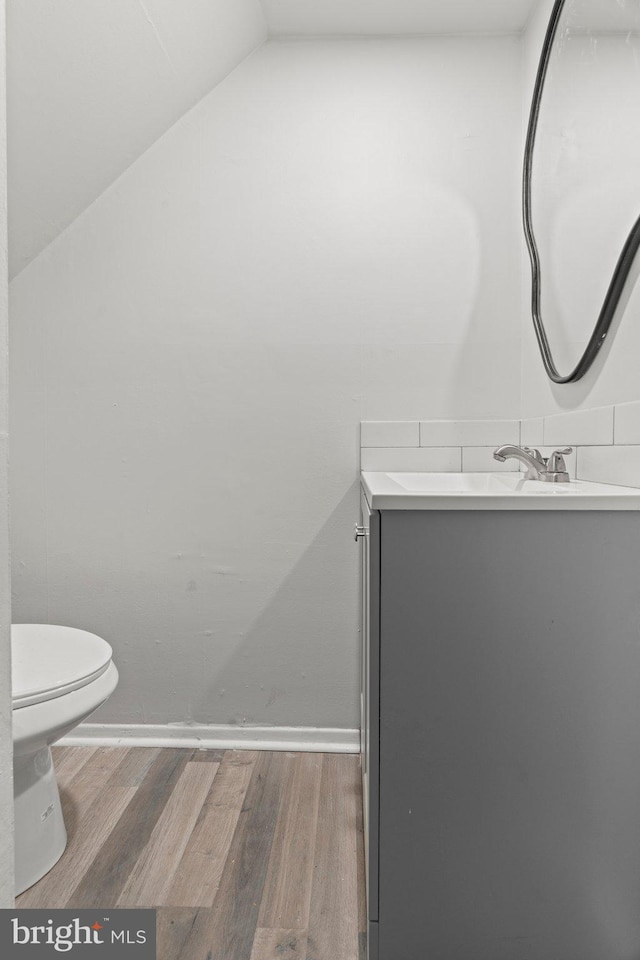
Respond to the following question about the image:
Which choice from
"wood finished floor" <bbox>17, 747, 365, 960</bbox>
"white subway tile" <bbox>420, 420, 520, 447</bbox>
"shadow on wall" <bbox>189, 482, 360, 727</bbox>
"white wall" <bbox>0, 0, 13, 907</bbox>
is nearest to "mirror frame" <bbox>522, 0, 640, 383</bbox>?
"white subway tile" <bbox>420, 420, 520, 447</bbox>

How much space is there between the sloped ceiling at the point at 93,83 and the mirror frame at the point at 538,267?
0.81 m

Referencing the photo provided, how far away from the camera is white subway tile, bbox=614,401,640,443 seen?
3.95ft

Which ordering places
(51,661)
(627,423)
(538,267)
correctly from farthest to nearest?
(538,267)
(51,661)
(627,423)

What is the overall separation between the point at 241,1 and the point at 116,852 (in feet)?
7.08

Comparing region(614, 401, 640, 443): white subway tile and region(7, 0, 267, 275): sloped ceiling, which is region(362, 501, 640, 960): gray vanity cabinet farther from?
region(7, 0, 267, 275): sloped ceiling

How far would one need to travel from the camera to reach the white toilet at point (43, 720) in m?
1.29

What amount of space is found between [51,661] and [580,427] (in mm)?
1295

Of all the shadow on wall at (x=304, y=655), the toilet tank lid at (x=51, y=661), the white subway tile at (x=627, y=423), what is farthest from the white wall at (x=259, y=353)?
the white subway tile at (x=627, y=423)

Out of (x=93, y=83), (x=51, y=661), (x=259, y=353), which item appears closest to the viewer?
(x=51, y=661)

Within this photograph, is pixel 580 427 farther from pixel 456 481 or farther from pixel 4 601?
pixel 4 601

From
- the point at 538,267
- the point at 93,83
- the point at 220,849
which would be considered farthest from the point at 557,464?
the point at 93,83

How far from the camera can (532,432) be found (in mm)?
1839

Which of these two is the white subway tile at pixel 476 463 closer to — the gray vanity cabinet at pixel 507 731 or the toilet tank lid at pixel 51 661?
the gray vanity cabinet at pixel 507 731

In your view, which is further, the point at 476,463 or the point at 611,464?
the point at 476,463
